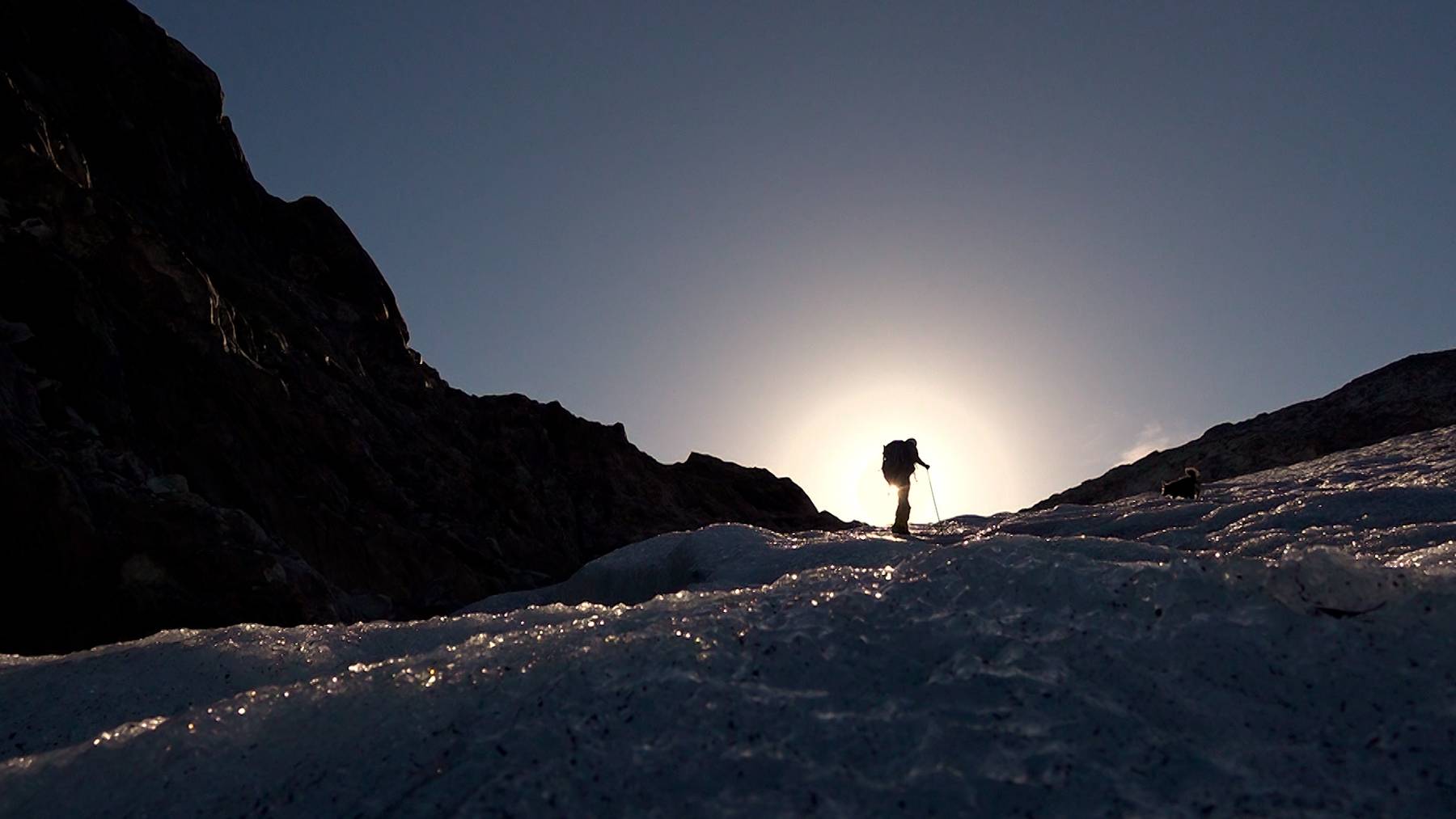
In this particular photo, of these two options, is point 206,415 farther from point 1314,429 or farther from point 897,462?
point 1314,429

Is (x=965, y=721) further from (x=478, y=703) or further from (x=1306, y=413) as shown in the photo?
(x=1306, y=413)

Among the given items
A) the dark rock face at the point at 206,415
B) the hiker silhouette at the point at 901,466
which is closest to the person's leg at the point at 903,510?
the hiker silhouette at the point at 901,466

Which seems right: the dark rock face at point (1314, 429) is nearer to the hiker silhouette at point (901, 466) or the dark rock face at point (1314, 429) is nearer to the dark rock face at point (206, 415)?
the dark rock face at point (206, 415)

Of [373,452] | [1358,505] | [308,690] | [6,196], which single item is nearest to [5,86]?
[6,196]

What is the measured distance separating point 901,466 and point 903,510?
1.18m

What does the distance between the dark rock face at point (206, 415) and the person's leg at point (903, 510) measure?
8.99m

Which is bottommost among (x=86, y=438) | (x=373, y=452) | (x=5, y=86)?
(x=86, y=438)

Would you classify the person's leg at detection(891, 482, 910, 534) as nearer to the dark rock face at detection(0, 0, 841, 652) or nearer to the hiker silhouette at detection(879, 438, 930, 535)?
the hiker silhouette at detection(879, 438, 930, 535)

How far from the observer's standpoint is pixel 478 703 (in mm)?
3375

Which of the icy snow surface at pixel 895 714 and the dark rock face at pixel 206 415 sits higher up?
the dark rock face at pixel 206 415

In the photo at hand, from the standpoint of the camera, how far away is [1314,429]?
97.6 ft

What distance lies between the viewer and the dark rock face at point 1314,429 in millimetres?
27812

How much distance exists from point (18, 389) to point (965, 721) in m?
13.2

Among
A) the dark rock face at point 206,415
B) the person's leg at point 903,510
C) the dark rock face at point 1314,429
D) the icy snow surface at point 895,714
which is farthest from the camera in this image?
the dark rock face at point 1314,429
